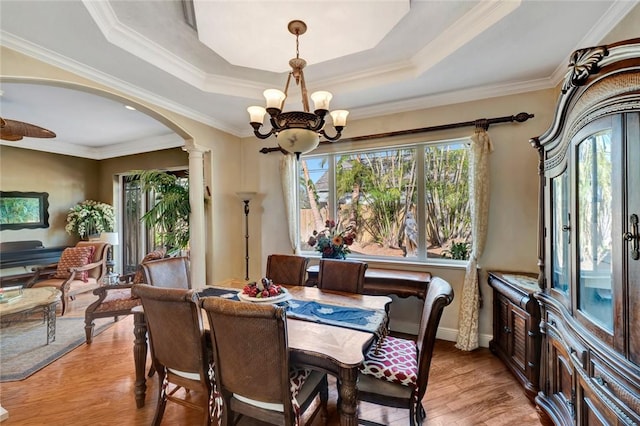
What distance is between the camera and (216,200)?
383 cm

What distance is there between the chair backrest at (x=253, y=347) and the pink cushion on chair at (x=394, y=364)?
51cm

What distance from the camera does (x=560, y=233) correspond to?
67.4 inches

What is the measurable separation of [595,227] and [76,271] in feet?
18.9

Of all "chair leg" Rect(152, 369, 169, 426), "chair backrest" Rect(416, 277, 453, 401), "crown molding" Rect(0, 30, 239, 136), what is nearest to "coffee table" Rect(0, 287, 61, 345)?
"chair leg" Rect(152, 369, 169, 426)

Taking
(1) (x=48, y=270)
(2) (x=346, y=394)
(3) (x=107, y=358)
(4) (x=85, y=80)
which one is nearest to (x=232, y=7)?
(4) (x=85, y=80)

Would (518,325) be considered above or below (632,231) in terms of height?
below

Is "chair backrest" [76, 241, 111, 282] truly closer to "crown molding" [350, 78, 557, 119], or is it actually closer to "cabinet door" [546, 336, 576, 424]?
"crown molding" [350, 78, 557, 119]

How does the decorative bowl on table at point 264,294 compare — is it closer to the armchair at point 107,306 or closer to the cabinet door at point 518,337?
the armchair at point 107,306

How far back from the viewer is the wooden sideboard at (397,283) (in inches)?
111

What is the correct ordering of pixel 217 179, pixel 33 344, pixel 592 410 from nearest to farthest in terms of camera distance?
pixel 592 410 → pixel 33 344 → pixel 217 179

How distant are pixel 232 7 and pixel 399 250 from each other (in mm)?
2928

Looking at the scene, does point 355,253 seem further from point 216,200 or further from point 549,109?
point 549,109

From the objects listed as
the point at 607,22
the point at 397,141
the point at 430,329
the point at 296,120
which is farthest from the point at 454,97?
the point at 430,329

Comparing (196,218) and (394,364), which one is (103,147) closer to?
(196,218)
